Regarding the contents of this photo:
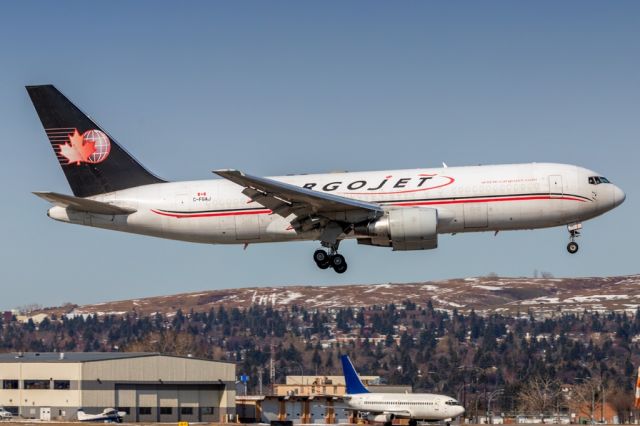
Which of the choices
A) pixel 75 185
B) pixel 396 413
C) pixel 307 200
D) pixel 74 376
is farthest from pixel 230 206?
pixel 74 376

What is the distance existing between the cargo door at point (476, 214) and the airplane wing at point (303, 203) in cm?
483

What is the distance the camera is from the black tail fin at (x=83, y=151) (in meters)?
70.3

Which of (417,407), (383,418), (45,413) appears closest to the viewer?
(417,407)

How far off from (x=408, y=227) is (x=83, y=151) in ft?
72.4

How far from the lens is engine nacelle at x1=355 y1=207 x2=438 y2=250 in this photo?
63031 millimetres

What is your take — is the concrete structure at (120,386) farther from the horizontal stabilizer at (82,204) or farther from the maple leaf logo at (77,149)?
the horizontal stabilizer at (82,204)

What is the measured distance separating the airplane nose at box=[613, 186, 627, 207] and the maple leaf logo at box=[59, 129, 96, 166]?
105 ft

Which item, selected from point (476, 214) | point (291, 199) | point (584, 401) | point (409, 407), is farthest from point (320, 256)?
point (584, 401)

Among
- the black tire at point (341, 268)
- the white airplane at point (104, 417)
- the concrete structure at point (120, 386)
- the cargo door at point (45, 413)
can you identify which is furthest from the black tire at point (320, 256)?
the cargo door at point (45, 413)

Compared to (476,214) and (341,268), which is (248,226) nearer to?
(341,268)

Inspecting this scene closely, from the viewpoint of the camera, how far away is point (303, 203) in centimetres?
6384

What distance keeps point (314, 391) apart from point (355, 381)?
4766 centimetres

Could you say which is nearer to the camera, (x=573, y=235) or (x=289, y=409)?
Answer: (x=573, y=235)

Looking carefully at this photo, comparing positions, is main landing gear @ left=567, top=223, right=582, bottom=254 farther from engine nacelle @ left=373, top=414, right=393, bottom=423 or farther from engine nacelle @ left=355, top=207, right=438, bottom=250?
engine nacelle @ left=373, top=414, right=393, bottom=423
